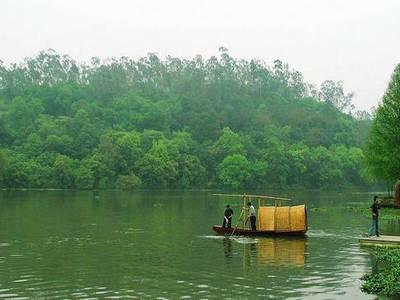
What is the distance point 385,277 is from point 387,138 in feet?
152

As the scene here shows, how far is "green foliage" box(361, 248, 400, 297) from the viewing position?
22859 millimetres

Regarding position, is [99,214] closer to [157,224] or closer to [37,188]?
[157,224]

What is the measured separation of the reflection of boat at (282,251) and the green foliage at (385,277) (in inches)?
162

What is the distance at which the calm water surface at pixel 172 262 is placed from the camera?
77.8 feet

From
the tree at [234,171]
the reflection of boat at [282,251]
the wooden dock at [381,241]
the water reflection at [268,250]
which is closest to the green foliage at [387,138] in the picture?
the water reflection at [268,250]

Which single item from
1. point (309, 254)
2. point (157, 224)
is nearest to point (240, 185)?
point (157, 224)

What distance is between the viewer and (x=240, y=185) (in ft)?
506

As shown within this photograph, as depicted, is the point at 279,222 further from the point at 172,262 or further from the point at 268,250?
the point at 172,262

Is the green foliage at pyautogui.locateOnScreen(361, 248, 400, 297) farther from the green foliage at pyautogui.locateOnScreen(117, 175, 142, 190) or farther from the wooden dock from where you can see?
the green foliage at pyautogui.locateOnScreen(117, 175, 142, 190)

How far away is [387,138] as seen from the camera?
68.7 meters

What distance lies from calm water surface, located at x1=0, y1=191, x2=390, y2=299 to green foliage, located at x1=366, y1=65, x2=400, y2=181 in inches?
680

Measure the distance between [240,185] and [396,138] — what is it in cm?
8761

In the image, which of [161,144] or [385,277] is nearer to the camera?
[385,277]

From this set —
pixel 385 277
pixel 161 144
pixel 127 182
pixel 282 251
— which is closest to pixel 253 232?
pixel 282 251
